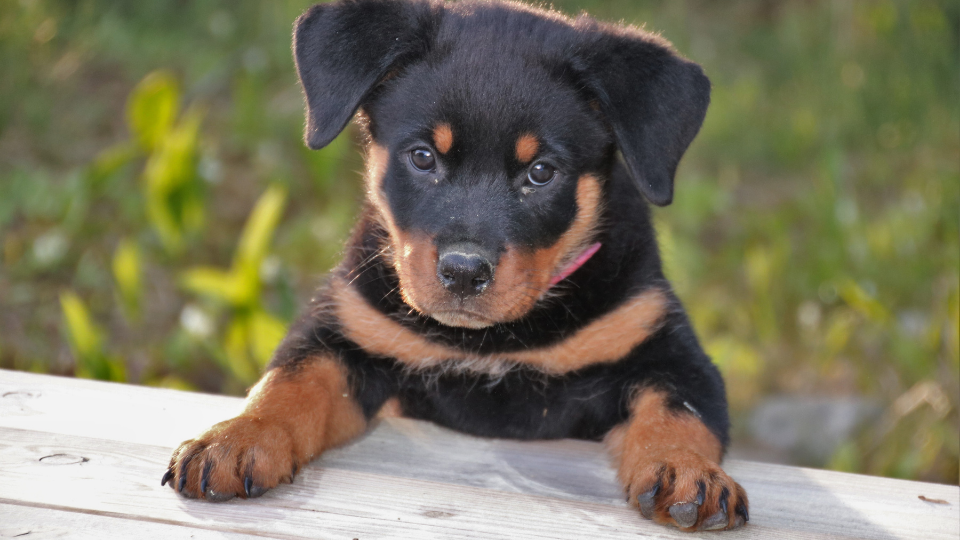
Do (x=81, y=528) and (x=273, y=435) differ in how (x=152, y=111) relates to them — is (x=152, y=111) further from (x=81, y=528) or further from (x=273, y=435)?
(x=81, y=528)

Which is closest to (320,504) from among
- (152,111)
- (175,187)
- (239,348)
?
(239,348)

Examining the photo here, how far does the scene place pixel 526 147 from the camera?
7.66 ft

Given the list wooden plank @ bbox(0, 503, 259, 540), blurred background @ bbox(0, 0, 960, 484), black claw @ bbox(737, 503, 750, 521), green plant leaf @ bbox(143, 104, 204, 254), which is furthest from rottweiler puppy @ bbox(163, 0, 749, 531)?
green plant leaf @ bbox(143, 104, 204, 254)

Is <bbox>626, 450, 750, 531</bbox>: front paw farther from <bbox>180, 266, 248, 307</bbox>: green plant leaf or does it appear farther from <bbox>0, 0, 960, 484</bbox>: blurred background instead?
<bbox>180, 266, 248, 307</bbox>: green plant leaf

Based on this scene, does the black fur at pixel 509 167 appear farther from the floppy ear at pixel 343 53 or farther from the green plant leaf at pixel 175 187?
the green plant leaf at pixel 175 187

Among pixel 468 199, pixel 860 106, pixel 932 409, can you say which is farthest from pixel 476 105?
pixel 860 106

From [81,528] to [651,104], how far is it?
158 cm

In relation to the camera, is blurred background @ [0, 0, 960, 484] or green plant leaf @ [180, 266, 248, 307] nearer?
green plant leaf @ [180, 266, 248, 307]

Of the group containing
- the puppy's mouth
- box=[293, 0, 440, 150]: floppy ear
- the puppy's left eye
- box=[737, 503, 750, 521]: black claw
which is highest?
box=[293, 0, 440, 150]: floppy ear

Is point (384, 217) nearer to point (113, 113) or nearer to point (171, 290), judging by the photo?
point (171, 290)

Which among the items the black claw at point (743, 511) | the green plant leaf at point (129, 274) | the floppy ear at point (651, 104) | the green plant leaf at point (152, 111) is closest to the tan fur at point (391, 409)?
the floppy ear at point (651, 104)

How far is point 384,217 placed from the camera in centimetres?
263

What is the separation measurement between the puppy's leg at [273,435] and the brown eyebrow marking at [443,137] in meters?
0.65

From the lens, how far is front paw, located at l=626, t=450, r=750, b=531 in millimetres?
1969
